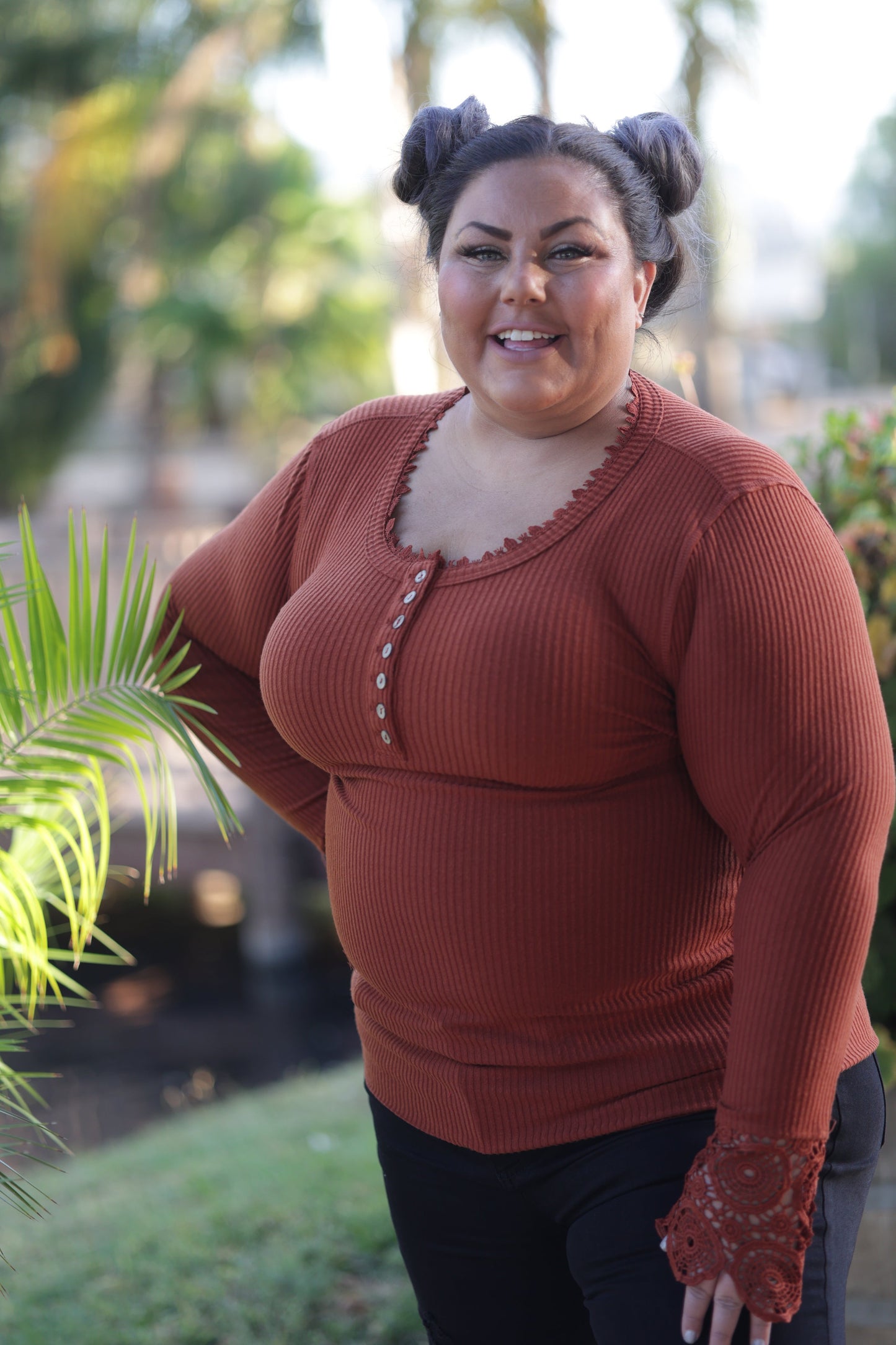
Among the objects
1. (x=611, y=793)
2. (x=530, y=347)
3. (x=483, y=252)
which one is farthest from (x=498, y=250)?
(x=611, y=793)

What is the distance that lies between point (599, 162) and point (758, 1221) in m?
1.13

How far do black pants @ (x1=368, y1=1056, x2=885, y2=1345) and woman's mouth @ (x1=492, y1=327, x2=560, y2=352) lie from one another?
85 cm

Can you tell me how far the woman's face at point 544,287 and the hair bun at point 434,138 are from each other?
0.31 ft

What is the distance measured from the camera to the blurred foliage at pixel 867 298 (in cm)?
3738

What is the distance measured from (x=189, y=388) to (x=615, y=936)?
49.4ft

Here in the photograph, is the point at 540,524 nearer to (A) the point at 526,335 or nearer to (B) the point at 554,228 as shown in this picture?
(A) the point at 526,335

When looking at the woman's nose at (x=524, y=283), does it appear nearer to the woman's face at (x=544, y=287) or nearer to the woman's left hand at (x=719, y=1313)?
the woman's face at (x=544, y=287)

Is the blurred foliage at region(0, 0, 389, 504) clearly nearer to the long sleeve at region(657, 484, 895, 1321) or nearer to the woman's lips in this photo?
the woman's lips

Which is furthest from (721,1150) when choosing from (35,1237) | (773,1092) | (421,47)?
(421,47)

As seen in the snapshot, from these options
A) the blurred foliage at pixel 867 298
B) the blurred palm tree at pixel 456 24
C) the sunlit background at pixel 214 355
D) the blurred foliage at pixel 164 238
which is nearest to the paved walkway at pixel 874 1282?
the sunlit background at pixel 214 355

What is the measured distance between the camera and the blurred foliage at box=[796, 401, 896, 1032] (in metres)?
2.52

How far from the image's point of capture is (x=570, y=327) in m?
1.45

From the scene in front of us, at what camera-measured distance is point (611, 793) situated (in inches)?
53.7

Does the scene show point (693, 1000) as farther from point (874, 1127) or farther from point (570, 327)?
point (570, 327)
